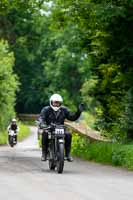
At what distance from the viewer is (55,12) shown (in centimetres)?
2444

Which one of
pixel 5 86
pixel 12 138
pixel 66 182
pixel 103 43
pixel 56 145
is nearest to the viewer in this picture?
pixel 66 182

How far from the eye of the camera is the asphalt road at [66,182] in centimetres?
1158

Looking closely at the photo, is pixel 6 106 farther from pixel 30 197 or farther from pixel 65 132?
pixel 30 197

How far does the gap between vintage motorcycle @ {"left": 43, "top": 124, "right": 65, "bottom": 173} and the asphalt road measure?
0.85 feet

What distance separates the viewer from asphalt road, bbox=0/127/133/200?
11.6 meters

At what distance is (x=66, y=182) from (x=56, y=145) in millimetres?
2960

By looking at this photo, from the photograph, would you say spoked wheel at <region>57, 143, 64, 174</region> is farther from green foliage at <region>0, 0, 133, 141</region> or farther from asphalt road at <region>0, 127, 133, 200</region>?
green foliage at <region>0, 0, 133, 141</region>

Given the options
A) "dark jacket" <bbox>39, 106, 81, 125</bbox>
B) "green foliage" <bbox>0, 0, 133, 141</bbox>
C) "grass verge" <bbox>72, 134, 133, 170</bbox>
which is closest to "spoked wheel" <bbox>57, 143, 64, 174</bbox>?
"dark jacket" <bbox>39, 106, 81, 125</bbox>

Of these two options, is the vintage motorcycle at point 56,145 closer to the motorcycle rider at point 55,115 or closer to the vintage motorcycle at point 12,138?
the motorcycle rider at point 55,115

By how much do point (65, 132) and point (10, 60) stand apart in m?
39.0

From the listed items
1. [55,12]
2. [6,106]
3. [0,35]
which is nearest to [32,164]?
[55,12]

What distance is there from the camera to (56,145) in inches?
660

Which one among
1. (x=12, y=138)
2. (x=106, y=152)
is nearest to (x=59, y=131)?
(x=106, y=152)

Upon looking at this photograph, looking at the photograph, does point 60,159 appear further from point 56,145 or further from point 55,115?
point 55,115
